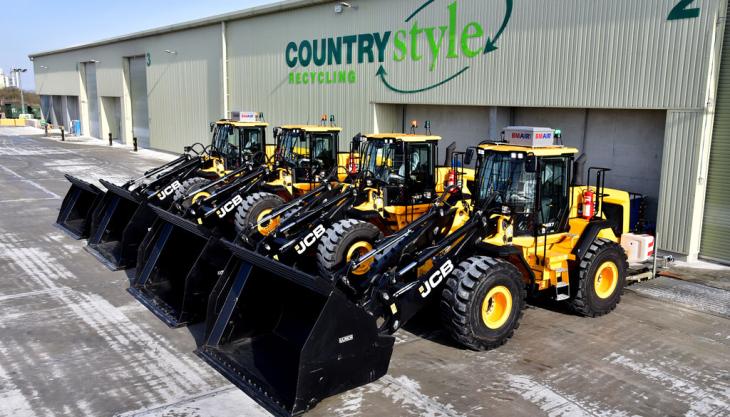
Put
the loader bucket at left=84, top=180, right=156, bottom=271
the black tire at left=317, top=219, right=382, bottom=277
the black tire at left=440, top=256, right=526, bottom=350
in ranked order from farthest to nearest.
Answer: the loader bucket at left=84, top=180, right=156, bottom=271, the black tire at left=317, top=219, right=382, bottom=277, the black tire at left=440, top=256, right=526, bottom=350

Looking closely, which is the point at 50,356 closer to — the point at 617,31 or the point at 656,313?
the point at 656,313

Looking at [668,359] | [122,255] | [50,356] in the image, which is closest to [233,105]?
[122,255]

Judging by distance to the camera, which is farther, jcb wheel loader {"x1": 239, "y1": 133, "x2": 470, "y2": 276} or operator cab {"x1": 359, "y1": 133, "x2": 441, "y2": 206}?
operator cab {"x1": 359, "y1": 133, "x2": 441, "y2": 206}

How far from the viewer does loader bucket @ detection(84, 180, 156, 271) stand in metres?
10.2

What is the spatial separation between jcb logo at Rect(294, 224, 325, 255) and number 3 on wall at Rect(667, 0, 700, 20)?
741 cm

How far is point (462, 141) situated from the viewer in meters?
16.0

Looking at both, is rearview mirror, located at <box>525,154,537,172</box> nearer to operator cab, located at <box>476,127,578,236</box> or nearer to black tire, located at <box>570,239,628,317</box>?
operator cab, located at <box>476,127,578,236</box>

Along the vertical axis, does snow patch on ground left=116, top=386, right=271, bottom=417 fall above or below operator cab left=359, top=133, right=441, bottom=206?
below

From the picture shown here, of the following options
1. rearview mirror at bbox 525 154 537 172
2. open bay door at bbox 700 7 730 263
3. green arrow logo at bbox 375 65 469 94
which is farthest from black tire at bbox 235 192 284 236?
open bay door at bbox 700 7 730 263

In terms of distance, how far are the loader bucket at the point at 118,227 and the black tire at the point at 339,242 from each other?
341cm

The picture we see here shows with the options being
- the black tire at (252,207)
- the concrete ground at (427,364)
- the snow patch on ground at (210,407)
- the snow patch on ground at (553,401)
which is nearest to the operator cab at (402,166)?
the black tire at (252,207)

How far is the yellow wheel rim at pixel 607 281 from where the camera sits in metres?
8.20

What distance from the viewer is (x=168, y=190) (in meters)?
13.0

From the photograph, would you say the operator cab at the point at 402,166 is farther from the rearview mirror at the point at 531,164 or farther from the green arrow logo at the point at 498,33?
the green arrow logo at the point at 498,33
